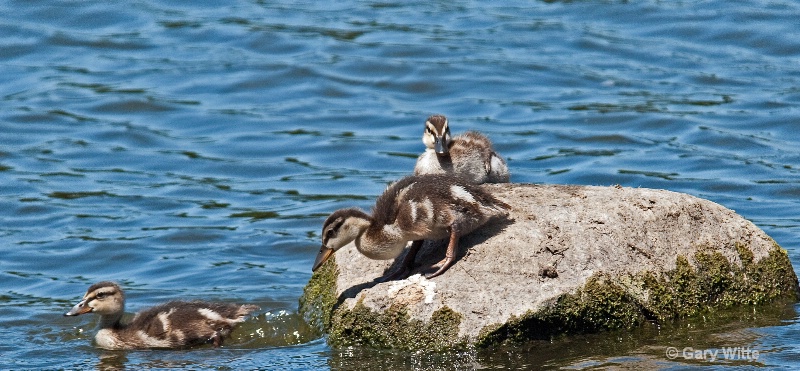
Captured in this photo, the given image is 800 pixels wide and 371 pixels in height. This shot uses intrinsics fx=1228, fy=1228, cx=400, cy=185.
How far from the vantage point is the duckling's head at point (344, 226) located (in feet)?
26.3

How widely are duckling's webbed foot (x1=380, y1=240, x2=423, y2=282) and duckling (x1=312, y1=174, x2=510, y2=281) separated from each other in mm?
149

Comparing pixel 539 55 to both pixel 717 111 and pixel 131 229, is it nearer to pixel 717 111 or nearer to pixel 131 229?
pixel 717 111

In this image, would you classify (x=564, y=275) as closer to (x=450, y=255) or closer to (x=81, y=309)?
(x=450, y=255)

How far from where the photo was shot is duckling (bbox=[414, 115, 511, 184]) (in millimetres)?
10055

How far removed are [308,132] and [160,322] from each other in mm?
7598

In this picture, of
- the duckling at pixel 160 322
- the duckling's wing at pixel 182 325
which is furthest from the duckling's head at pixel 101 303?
the duckling's wing at pixel 182 325

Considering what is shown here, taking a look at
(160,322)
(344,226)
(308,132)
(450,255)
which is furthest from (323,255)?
(308,132)

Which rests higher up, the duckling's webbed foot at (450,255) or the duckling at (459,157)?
the duckling at (459,157)

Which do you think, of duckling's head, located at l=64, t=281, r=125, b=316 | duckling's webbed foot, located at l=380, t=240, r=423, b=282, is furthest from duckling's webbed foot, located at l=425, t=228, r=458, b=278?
duckling's head, located at l=64, t=281, r=125, b=316

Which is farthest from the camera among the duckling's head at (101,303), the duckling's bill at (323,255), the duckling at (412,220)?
the duckling's head at (101,303)

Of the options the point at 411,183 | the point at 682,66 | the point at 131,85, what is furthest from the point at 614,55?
the point at 411,183

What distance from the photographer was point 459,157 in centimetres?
1008

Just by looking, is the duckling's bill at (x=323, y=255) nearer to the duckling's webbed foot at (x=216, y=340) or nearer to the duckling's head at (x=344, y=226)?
the duckling's head at (x=344, y=226)

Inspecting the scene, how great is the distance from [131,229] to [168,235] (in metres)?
0.47
